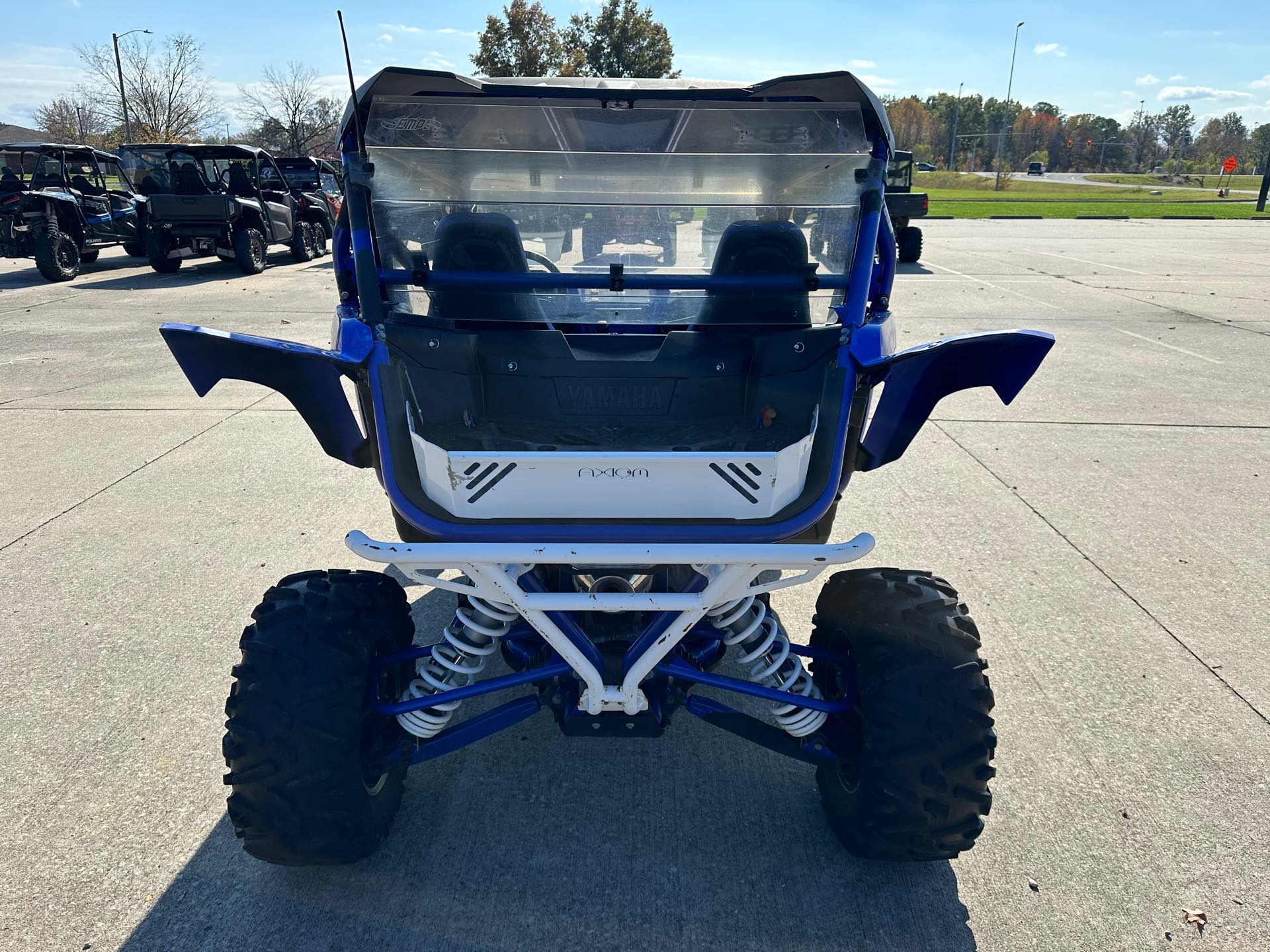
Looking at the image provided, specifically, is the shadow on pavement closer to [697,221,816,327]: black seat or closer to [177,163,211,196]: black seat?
[697,221,816,327]: black seat

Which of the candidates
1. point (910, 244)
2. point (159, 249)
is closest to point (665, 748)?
point (910, 244)

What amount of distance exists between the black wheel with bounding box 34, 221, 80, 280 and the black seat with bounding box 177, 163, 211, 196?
1830 mm

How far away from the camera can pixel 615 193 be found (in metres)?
2.45

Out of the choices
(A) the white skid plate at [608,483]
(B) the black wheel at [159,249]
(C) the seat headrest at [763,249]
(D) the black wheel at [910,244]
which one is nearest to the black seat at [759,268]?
(C) the seat headrest at [763,249]

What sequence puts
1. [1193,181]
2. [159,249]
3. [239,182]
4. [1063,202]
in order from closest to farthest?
[159,249]
[239,182]
[1063,202]
[1193,181]

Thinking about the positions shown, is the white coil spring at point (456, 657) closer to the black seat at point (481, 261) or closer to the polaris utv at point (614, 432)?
the polaris utv at point (614, 432)

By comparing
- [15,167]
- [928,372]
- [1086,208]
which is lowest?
[1086,208]

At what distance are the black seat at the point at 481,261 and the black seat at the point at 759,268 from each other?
0.51 m

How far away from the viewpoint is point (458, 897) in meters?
2.31

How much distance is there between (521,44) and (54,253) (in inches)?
1143

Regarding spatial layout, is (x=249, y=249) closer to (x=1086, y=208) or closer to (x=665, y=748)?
(x=665, y=748)

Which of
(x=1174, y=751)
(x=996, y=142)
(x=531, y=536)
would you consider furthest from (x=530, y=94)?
(x=996, y=142)

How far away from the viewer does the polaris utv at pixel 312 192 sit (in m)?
16.3

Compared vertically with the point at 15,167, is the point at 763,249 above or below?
below
